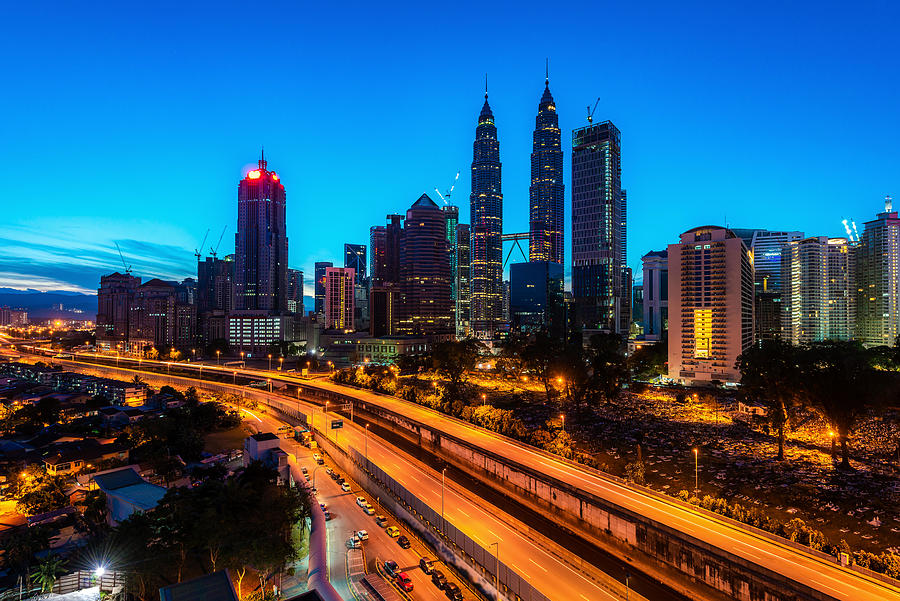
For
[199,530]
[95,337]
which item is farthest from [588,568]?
[95,337]

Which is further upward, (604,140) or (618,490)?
(604,140)

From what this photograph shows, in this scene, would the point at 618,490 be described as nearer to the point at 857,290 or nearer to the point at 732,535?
the point at 732,535

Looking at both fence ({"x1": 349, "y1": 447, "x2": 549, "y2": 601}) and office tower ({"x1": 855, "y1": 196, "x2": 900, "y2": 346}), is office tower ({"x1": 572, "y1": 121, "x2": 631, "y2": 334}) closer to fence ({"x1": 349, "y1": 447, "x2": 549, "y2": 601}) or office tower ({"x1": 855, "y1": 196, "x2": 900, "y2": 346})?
office tower ({"x1": 855, "y1": 196, "x2": 900, "y2": 346})

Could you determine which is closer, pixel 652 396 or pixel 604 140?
pixel 652 396

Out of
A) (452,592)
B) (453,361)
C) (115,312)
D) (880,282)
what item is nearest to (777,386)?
(452,592)

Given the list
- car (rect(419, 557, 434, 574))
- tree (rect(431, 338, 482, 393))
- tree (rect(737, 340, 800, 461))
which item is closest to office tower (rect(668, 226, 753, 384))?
tree (rect(737, 340, 800, 461))

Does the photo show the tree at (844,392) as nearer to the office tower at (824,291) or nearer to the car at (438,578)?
Answer: the car at (438,578)

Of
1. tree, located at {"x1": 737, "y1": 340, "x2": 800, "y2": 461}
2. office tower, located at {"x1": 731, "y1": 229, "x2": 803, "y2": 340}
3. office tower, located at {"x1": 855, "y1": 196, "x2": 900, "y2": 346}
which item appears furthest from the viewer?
office tower, located at {"x1": 731, "y1": 229, "x2": 803, "y2": 340}
